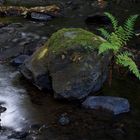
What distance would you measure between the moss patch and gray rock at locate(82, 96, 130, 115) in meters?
1.29

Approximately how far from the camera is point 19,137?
826 centimetres

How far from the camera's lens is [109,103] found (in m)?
9.38

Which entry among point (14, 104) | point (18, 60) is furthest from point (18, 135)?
point (18, 60)

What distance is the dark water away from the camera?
28.1ft

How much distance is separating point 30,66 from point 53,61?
31.0 inches

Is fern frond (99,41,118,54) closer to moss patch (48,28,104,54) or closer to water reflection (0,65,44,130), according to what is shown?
moss patch (48,28,104,54)

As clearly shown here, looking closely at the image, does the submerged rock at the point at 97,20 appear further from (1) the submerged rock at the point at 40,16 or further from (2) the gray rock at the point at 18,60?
(2) the gray rock at the point at 18,60

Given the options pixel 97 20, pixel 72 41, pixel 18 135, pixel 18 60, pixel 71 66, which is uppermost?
pixel 72 41

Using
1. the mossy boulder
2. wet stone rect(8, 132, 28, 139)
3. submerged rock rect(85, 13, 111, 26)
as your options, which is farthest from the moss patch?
submerged rock rect(85, 13, 111, 26)

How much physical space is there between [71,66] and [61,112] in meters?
1.23

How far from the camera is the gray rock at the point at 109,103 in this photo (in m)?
9.31

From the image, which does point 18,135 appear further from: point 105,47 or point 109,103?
point 105,47

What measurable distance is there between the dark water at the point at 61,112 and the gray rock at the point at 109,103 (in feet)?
0.46

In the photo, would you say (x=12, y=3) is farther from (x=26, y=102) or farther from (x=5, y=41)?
(x=26, y=102)
